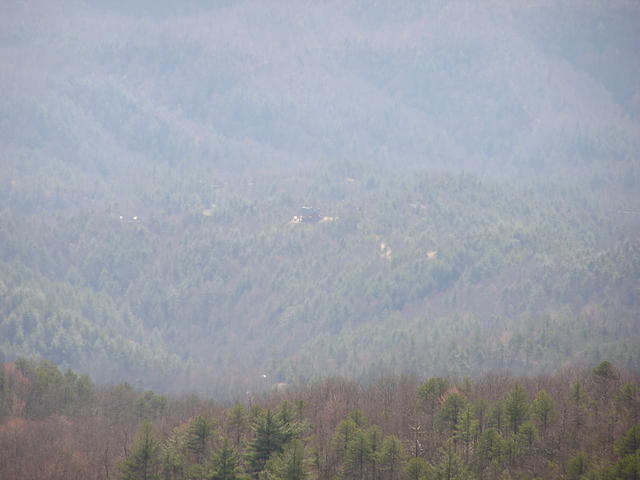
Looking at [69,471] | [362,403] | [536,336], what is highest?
[536,336]

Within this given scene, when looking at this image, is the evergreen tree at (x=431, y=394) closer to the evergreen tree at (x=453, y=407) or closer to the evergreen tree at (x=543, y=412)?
the evergreen tree at (x=453, y=407)

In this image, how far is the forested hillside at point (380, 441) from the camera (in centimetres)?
8212

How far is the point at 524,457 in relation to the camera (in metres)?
87.9

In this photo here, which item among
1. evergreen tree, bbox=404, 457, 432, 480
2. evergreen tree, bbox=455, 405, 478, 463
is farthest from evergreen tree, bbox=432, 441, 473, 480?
evergreen tree, bbox=455, 405, 478, 463

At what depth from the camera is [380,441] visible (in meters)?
86.8

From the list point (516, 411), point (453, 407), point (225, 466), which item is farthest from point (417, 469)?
point (225, 466)

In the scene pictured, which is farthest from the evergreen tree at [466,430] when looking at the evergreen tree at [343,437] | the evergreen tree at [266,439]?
the evergreen tree at [266,439]

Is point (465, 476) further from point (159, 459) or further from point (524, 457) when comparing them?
point (159, 459)

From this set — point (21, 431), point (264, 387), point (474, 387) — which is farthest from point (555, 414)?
point (264, 387)

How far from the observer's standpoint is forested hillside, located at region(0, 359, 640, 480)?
82125 mm

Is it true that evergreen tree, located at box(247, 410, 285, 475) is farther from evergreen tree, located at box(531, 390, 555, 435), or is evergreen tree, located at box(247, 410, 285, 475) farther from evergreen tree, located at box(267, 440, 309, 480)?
evergreen tree, located at box(531, 390, 555, 435)

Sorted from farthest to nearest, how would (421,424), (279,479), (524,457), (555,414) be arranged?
(421,424) → (555,414) → (524,457) → (279,479)

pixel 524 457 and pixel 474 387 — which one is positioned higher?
pixel 474 387

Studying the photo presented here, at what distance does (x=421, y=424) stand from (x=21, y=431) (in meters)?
62.7
